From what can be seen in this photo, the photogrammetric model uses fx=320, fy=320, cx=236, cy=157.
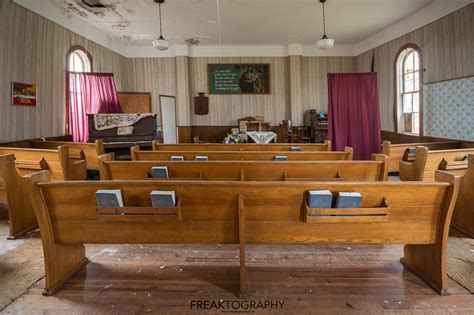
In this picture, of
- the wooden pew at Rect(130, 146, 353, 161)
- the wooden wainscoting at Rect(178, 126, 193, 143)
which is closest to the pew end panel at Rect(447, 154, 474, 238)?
the wooden pew at Rect(130, 146, 353, 161)

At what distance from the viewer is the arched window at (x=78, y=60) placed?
21.5 feet

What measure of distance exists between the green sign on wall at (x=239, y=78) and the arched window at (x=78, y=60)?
11.1 feet

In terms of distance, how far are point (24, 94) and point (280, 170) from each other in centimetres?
468

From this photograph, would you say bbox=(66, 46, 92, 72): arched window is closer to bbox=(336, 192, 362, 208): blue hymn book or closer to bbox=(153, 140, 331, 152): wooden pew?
bbox=(153, 140, 331, 152): wooden pew

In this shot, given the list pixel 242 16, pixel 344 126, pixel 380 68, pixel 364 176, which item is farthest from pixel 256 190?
pixel 380 68

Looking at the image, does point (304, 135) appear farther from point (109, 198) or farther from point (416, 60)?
point (109, 198)

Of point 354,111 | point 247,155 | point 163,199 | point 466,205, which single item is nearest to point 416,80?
point 354,111

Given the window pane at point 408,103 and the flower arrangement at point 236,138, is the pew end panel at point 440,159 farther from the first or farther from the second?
the flower arrangement at point 236,138

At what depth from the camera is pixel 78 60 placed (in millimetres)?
6957

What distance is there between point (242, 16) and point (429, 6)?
3674 millimetres

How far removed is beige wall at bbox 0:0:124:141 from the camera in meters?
4.84

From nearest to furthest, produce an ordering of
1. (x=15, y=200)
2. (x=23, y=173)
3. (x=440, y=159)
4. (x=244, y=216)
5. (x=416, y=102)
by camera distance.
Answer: (x=244, y=216) → (x=15, y=200) → (x=440, y=159) → (x=23, y=173) → (x=416, y=102)

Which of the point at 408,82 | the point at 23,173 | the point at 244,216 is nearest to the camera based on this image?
the point at 244,216

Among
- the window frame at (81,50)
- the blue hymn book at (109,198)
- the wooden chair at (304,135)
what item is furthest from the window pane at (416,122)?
the window frame at (81,50)
